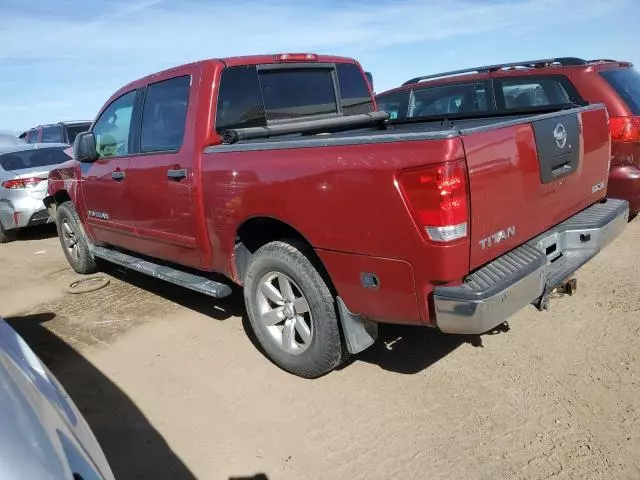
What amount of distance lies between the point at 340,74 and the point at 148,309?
2.79m

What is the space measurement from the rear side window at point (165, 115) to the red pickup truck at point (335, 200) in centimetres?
2

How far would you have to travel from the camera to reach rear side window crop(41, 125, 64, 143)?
13697 mm

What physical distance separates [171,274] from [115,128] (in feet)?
5.33

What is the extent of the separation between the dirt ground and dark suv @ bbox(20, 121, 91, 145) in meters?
10.0

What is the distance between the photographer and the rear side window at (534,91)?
5617 millimetres

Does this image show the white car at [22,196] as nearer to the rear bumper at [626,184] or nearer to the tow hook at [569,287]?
the tow hook at [569,287]

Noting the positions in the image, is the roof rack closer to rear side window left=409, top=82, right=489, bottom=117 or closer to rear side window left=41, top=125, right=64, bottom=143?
rear side window left=409, top=82, right=489, bottom=117

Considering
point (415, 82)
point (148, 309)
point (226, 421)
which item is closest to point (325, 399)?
point (226, 421)

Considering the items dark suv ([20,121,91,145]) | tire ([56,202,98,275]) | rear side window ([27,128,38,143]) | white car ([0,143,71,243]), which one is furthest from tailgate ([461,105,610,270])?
rear side window ([27,128,38,143])

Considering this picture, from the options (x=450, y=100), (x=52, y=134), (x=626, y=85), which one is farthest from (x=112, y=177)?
(x=52, y=134)

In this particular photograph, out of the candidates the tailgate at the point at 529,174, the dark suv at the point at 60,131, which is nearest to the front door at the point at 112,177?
the tailgate at the point at 529,174

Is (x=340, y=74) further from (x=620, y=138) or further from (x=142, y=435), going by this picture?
(x=142, y=435)

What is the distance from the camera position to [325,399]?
3258 millimetres

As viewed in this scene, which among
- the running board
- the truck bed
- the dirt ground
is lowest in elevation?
the dirt ground
